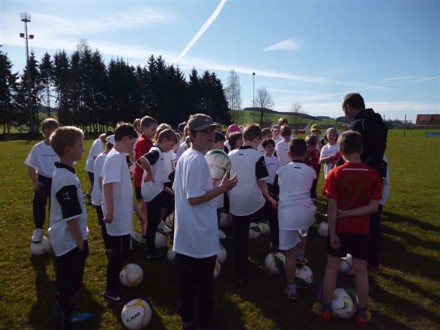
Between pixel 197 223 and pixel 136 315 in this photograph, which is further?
pixel 136 315

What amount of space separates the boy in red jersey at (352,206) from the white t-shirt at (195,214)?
1470 mm

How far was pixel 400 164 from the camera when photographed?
19844 millimetres

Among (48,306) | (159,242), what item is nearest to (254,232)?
(159,242)

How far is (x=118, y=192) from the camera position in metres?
4.41

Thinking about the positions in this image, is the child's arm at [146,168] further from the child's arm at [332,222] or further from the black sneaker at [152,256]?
the child's arm at [332,222]

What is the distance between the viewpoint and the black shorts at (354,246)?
3945mm

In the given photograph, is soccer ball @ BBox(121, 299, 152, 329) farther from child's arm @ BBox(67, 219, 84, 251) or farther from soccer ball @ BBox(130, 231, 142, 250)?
soccer ball @ BBox(130, 231, 142, 250)

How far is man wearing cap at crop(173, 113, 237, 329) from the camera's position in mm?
3389

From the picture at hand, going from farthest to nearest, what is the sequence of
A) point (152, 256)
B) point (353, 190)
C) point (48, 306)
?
point (152, 256), point (48, 306), point (353, 190)

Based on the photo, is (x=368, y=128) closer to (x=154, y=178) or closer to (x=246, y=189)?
(x=246, y=189)

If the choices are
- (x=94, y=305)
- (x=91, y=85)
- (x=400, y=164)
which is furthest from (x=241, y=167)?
(x=91, y=85)

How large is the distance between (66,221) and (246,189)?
2539 millimetres

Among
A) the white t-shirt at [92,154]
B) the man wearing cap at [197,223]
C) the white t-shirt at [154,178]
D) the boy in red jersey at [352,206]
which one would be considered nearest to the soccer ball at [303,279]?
the boy in red jersey at [352,206]

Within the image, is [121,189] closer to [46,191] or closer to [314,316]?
[46,191]
